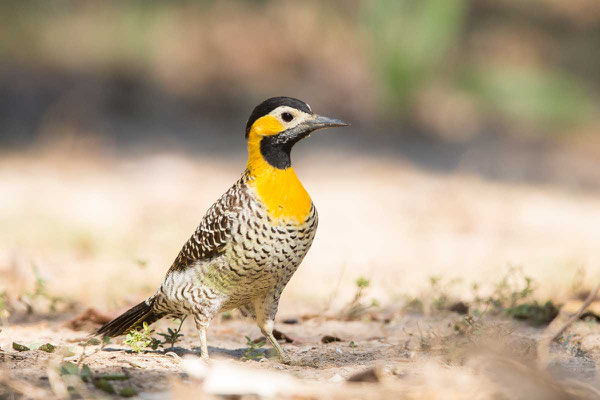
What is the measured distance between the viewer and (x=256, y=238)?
3.94 m

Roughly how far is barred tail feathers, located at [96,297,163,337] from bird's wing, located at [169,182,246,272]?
0.34m

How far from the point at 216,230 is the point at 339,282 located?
157 cm

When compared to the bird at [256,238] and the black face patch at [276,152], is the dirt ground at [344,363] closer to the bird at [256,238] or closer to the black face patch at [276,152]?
the bird at [256,238]

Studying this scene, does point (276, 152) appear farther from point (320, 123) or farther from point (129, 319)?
point (129, 319)

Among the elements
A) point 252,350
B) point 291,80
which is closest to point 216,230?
point 252,350

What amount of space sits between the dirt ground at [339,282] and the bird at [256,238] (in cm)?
30

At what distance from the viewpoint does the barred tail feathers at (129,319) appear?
443 cm

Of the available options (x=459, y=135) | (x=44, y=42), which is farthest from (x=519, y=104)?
(x=44, y=42)

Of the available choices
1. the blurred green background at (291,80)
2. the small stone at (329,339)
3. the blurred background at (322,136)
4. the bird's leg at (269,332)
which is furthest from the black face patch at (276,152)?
the blurred green background at (291,80)

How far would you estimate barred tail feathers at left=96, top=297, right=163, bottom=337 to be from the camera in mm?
4426

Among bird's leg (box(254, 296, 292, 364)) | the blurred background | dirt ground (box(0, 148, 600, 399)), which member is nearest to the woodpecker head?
bird's leg (box(254, 296, 292, 364))

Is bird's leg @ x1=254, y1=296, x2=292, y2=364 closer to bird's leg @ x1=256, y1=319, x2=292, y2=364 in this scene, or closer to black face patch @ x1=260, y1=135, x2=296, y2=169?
bird's leg @ x1=256, y1=319, x2=292, y2=364

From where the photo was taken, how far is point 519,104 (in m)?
12.6

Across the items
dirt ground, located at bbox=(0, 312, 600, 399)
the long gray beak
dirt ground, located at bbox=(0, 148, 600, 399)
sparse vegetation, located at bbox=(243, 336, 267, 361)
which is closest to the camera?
dirt ground, located at bbox=(0, 312, 600, 399)
